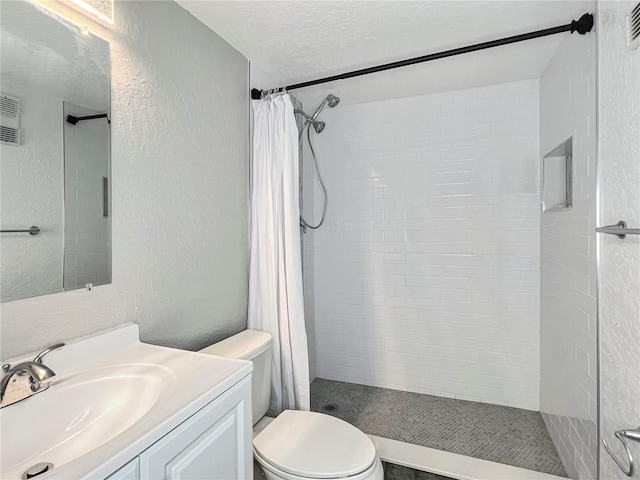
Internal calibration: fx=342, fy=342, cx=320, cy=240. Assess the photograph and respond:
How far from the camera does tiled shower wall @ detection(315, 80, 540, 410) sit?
2.30 m

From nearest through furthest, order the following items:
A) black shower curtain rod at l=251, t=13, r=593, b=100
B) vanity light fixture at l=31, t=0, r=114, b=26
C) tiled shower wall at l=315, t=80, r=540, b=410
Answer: vanity light fixture at l=31, t=0, r=114, b=26 → black shower curtain rod at l=251, t=13, r=593, b=100 → tiled shower wall at l=315, t=80, r=540, b=410

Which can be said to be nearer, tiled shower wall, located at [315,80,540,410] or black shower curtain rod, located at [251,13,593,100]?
black shower curtain rod, located at [251,13,593,100]

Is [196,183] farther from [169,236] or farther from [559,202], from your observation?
[559,202]

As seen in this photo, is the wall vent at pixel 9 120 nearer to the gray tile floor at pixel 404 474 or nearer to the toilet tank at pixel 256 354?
the toilet tank at pixel 256 354

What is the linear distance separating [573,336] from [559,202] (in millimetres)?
792

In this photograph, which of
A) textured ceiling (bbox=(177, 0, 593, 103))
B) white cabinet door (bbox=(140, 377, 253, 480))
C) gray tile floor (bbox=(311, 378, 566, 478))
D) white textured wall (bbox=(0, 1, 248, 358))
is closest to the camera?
white cabinet door (bbox=(140, 377, 253, 480))

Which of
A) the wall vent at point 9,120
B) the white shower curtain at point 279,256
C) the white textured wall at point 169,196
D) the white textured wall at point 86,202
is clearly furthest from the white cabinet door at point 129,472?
the white shower curtain at point 279,256

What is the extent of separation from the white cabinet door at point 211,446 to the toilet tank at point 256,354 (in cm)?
45

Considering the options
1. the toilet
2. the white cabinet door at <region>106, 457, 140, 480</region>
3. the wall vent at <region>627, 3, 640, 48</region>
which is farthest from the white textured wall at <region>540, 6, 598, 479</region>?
the white cabinet door at <region>106, 457, 140, 480</region>

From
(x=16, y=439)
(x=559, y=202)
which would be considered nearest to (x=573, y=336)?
(x=559, y=202)

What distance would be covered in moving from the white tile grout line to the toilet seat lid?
16.1 inches

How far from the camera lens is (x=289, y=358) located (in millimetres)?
1924

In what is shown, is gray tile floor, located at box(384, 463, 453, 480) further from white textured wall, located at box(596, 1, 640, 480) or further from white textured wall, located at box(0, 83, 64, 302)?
white textured wall, located at box(0, 83, 64, 302)

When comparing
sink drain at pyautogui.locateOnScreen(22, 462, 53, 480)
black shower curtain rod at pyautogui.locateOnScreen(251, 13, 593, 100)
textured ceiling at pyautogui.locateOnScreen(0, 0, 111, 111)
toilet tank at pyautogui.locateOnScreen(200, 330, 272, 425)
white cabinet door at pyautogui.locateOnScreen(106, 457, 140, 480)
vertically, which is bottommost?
toilet tank at pyautogui.locateOnScreen(200, 330, 272, 425)
